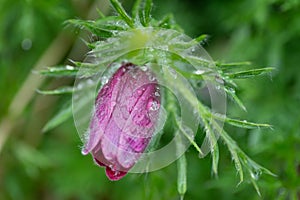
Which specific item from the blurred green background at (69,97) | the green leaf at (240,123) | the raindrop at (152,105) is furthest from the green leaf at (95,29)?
the blurred green background at (69,97)

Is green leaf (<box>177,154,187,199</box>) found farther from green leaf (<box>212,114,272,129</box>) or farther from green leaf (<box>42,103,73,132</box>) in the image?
green leaf (<box>42,103,73,132</box>)

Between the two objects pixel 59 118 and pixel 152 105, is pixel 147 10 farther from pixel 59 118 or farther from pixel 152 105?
pixel 59 118

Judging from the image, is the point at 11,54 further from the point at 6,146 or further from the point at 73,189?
the point at 73,189

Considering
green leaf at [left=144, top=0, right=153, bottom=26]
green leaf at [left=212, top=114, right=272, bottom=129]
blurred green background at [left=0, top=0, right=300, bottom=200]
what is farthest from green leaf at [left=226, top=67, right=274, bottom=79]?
blurred green background at [left=0, top=0, right=300, bottom=200]

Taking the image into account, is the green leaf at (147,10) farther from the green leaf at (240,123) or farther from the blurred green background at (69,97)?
the blurred green background at (69,97)

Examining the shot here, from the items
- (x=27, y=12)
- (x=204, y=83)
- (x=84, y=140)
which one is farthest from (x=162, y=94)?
(x=27, y=12)

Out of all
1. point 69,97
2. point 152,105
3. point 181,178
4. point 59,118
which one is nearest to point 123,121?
point 152,105
